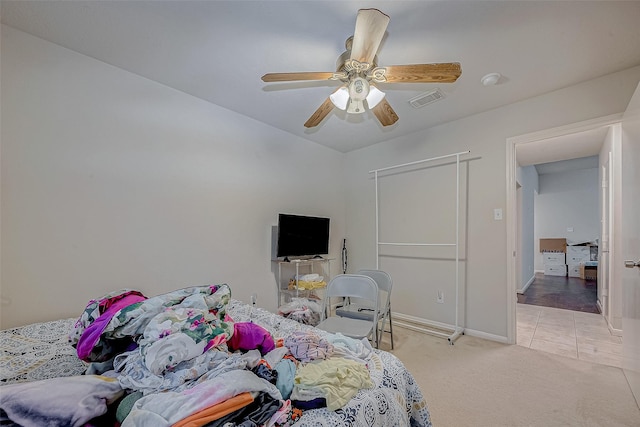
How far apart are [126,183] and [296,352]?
203 cm

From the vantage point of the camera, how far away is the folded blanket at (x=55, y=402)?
60 centimetres

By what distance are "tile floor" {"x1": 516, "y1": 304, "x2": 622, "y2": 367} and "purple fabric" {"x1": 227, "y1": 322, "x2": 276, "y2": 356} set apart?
2.83 metres

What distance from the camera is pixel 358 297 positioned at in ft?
7.70

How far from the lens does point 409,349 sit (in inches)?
102

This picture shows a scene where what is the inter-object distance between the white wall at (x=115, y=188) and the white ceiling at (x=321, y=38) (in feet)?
0.81

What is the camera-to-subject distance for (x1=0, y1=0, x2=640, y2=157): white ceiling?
1.59m

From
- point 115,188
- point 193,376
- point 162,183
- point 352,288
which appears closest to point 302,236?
point 352,288

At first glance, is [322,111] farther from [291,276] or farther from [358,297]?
[291,276]

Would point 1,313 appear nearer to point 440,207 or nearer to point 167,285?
point 167,285

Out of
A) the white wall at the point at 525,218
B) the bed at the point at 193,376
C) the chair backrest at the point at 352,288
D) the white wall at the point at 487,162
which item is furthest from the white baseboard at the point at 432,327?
the white wall at the point at 525,218

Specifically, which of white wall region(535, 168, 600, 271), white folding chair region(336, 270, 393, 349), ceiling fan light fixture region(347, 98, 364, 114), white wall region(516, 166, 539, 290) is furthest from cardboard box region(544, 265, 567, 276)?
ceiling fan light fixture region(347, 98, 364, 114)

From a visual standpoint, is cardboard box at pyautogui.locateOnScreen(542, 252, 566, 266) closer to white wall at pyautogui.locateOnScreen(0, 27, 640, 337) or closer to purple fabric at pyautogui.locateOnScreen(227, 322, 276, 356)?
white wall at pyautogui.locateOnScreen(0, 27, 640, 337)

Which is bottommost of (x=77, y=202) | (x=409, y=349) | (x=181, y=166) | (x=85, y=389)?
(x=409, y=349)

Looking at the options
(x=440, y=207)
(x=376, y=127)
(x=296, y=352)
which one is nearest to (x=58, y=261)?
(x=296, y=352)
